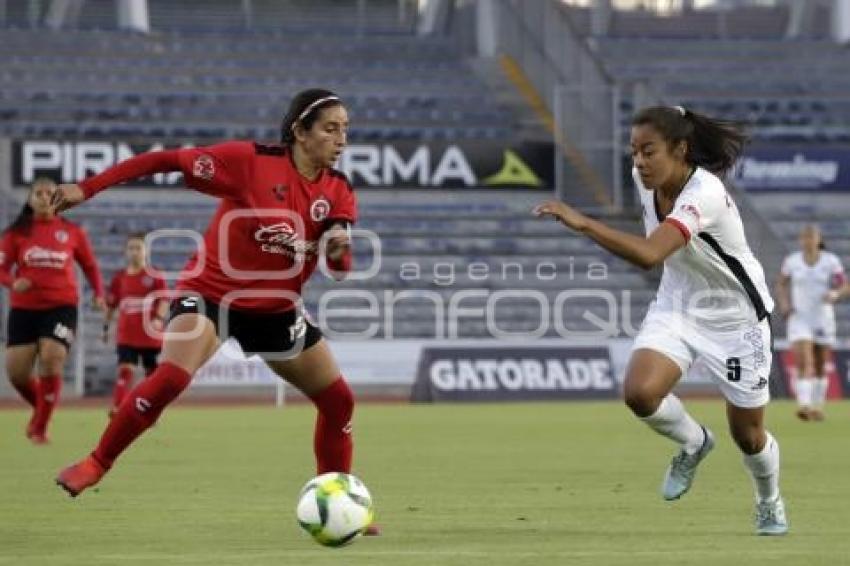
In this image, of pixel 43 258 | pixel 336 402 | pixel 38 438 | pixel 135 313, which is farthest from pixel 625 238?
pixel 135 313

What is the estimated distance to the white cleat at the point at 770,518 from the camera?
10.2 m

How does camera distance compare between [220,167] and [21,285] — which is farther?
[21,285]

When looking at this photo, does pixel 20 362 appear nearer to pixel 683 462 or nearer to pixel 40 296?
pixel 40 296

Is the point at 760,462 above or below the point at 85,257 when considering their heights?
above

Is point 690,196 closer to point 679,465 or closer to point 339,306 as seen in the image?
point 679,465

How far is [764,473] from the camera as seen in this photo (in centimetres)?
1024

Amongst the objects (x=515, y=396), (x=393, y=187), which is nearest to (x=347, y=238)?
(x=515, y=396)

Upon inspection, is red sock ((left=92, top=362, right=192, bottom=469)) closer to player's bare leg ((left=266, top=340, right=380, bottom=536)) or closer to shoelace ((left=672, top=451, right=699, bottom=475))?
player's bare leg ((left=266, top=340, right=380, bottom=536))

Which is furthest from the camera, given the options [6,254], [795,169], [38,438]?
[795,169]

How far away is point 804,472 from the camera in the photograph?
14766mm

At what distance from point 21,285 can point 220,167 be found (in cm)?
868

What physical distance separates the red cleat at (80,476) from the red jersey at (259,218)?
1031mm

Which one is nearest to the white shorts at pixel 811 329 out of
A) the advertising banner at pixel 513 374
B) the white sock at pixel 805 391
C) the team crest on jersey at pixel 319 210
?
the white sock at pixel 805 391

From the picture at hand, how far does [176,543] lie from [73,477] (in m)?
0.60
